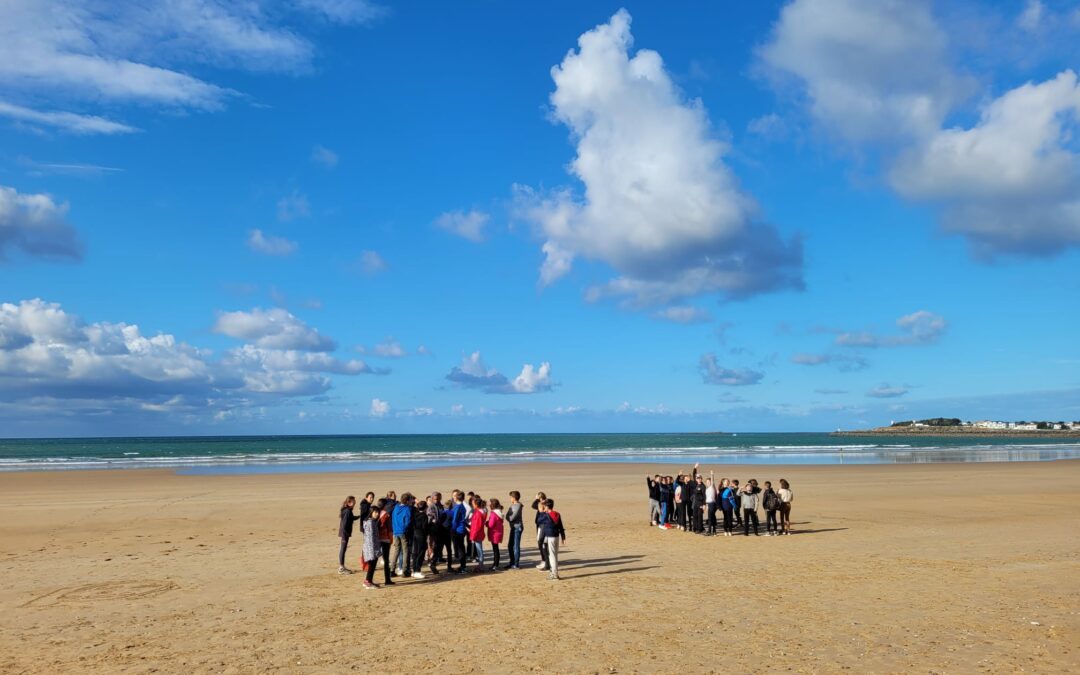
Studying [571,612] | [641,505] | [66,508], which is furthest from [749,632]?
[66,508]

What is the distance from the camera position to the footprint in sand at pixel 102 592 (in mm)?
12617

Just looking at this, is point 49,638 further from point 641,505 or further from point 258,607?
point 641,505

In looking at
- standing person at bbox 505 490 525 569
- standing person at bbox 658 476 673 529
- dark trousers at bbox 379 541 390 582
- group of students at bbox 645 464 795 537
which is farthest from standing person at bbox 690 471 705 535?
dark trousers at bbox 379 541 390 582

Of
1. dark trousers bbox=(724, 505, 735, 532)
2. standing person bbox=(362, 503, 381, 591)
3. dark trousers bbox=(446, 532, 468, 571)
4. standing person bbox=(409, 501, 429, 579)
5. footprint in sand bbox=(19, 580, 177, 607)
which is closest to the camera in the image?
footprint in sand bbox=(19, 580, 177, 607)

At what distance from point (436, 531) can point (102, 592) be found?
244 inches

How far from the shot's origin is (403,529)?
46.9 feet

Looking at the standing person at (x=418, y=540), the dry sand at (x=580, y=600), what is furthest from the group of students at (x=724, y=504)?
the standing person at (x=418, y=540)

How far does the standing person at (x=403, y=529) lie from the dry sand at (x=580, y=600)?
2.02 ft

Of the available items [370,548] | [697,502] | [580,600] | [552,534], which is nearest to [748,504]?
[697,502]

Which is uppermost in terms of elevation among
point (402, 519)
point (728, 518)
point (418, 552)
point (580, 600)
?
point (402, 519)

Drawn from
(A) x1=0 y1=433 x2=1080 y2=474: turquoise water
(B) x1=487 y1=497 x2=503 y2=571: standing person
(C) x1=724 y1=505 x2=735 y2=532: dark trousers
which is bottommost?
(A) x1=0 y1=433 x2=1080 y2=474: turquoise water

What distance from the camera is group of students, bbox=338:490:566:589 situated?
13.9 meters

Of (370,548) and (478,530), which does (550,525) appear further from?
(370,548)

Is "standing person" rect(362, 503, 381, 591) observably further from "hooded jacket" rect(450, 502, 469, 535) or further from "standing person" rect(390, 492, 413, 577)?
"hooded jacket" rect(450, 502, 469, 535)
